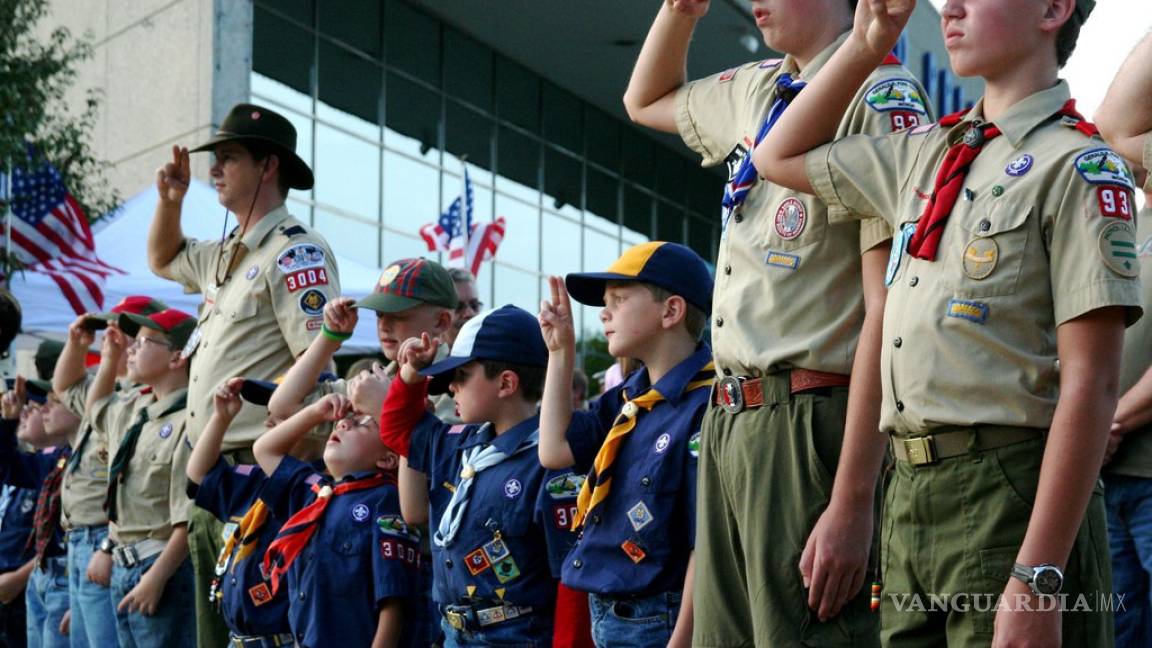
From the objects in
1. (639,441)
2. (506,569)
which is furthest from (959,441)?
(506,569)

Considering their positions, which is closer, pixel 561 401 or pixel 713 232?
pixel 561 401

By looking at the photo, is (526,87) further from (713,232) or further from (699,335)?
(699,335)

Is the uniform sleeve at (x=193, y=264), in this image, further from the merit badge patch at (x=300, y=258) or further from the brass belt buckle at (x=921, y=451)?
the brass belt buckle at (x=921, y=451)

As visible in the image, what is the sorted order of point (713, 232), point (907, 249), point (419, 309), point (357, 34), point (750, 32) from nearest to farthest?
point (907, 249) → point (419, 309) → point (357, 34) → point (750, 32) → point (713, 232)

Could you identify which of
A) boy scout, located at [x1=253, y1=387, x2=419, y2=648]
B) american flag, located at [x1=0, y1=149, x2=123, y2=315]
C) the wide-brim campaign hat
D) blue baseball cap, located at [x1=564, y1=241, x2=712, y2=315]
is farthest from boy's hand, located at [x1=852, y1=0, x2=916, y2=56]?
american flag, located at [x1=0, y1=149, x2=123, y2=315]

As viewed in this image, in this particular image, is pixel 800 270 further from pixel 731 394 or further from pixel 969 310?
pixel 969 310

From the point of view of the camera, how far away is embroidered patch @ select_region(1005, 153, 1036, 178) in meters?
2.69

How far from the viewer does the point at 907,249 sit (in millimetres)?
2814

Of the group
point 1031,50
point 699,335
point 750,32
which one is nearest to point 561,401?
point 699,335

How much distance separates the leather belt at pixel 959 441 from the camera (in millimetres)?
2602

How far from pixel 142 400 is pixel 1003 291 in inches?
200

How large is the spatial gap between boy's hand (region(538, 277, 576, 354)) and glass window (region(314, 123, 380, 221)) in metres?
13.5

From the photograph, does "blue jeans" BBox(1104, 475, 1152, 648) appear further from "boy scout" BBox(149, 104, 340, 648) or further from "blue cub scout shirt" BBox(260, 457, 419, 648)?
"boy scout" BBox(149, 104, 340, 648)

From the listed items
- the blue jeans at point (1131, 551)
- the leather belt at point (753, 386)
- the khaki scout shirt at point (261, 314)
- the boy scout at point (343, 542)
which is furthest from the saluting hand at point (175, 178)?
the blue jeans at point (1131, 551)
